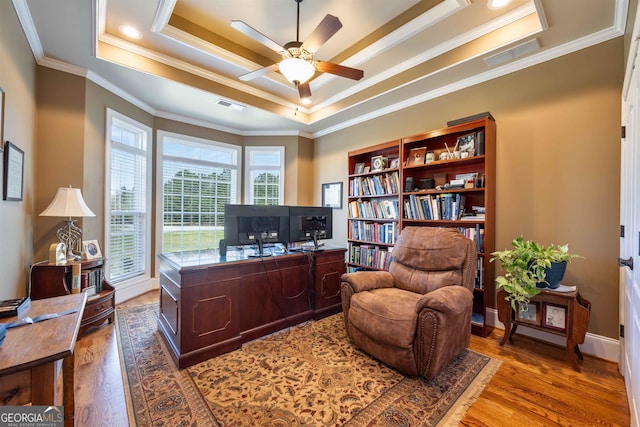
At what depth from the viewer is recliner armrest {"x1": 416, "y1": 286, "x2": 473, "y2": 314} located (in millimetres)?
1814

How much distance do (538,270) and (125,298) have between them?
4.63m

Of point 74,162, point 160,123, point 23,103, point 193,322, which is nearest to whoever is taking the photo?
point 193,322

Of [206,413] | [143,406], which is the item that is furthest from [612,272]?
[143,406]

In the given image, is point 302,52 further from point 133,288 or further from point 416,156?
point 133,288

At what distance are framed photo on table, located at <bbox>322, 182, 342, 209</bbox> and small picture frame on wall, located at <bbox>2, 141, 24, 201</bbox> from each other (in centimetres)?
346

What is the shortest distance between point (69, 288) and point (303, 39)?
3515mm

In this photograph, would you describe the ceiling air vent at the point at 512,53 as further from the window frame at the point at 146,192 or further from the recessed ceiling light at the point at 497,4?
the window frame at the point at 146,192

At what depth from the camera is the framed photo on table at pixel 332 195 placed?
14.9ft

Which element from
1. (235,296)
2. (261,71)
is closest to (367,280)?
(235,296)

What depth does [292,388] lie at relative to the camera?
1.82 metres

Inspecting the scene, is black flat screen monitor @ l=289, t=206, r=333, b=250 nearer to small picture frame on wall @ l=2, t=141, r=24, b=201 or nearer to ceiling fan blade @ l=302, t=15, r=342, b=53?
ceiling fan blade @ l=302, t=15, r=342, b=53

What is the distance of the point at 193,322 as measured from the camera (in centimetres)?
209

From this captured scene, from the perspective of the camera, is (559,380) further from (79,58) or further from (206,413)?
(79,58)

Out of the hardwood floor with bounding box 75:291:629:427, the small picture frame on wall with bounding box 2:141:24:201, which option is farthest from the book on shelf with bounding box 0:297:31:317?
the small picture frame on wall with bounding box 2:141:24:201
